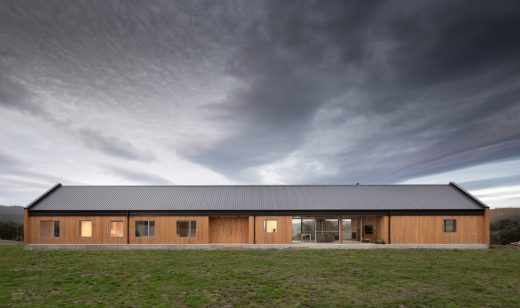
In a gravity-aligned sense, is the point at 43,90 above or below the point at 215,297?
above

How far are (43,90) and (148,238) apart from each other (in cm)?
1366

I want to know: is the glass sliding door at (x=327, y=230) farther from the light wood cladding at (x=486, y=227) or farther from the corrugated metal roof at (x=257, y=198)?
the light wood cladding at (x=486, y=227)

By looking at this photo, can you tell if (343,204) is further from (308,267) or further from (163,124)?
(163,124)

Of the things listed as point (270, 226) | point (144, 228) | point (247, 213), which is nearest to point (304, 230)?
A: point (270, 226)

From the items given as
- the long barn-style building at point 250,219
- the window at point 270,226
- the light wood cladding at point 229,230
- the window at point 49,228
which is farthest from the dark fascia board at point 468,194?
the window at point 49,228

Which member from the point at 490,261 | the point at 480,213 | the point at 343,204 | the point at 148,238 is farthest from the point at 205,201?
the point at 480,213

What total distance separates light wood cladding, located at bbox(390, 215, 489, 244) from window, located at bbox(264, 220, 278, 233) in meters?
9.08

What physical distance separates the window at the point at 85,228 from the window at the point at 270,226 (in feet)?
45.2

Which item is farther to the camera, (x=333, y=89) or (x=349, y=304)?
(x=333, y=89)

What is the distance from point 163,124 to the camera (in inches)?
1193

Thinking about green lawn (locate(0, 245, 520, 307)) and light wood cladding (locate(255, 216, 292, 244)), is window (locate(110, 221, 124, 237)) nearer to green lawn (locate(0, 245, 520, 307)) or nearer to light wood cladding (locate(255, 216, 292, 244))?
green lawn (locate(0, 245, 520, 307))

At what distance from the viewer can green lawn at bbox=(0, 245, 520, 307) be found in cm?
1079

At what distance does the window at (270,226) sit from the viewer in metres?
24.8

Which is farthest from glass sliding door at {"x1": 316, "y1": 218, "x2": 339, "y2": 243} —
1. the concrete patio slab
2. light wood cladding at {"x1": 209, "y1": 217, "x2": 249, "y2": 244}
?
light wood cladding at {"x1": 209, "y1": 217, "x2": 249, "y2": 244}
